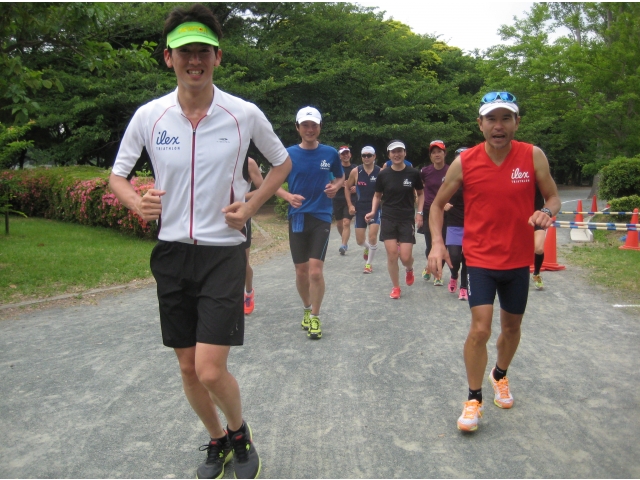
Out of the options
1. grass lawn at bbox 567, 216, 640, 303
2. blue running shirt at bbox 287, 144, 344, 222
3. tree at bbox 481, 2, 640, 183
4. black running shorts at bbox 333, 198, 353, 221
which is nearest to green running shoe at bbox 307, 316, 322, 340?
blue running shirt at bbox 287, 144, 344, 222

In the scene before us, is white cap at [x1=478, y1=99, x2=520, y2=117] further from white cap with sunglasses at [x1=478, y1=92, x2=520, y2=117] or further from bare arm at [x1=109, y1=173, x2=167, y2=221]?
bare arm at [x1=109, y1=173, x2=167, y2=221]

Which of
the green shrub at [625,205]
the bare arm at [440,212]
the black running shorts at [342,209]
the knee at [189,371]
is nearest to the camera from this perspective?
the knee at [189,371]

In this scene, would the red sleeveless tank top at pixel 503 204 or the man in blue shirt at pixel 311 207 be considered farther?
the man in blue shirt at pixel 311 207

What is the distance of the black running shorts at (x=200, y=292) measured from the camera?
3.16 m

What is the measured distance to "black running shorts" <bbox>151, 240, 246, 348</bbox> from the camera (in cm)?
316

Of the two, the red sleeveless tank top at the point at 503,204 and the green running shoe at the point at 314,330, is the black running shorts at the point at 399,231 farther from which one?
the red sleeveless tank top at the point at 503,204

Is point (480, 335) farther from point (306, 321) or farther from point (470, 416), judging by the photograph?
point (306, 321)

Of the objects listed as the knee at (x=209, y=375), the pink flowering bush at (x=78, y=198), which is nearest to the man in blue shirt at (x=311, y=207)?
the knee at (x=209, y=375)

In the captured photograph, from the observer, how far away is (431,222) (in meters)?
4.41

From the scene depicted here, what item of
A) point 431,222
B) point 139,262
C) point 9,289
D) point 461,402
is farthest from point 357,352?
point 139,262

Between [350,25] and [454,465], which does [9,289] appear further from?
[350,25]

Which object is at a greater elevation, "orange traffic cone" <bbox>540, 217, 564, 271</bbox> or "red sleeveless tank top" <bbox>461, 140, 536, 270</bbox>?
"red sleeveless tank top" <bbox>461, 140, 536, 270</bbox>

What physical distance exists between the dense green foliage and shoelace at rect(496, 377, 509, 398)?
16254mm

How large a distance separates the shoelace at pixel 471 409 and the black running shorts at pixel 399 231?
456 cm
